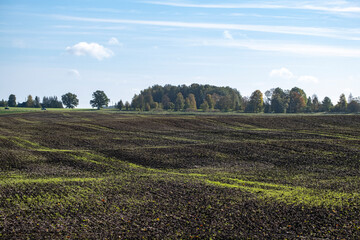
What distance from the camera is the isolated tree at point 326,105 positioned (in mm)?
Result: 133375

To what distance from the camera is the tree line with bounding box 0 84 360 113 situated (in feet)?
438

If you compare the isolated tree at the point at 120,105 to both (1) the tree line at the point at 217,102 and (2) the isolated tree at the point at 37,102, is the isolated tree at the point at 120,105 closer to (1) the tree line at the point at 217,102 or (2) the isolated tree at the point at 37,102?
(1) the tree line at the point at 217,102

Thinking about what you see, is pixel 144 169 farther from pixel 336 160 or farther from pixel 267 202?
pixel 336 160

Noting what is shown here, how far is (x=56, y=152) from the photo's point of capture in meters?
34.2

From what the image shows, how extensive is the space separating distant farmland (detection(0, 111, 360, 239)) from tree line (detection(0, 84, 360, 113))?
9379 cm

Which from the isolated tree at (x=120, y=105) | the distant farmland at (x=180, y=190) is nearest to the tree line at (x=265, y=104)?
the isolated tree at (x=120, y=105)

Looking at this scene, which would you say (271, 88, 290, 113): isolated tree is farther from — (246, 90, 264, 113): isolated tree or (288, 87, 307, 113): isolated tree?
(246, 90, 264, 113): isolated tree

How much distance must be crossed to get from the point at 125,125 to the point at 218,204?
46075mm

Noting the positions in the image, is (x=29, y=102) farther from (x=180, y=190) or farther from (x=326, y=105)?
(x=180, y=190)

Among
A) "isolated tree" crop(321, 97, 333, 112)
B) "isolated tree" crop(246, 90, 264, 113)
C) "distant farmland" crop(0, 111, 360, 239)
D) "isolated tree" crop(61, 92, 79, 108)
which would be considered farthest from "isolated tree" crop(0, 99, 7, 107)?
"distant farmland" crop(0, 111, 360, 239)

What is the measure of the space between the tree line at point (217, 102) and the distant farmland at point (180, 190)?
93.8 meters

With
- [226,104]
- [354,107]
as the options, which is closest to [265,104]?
[226,104]

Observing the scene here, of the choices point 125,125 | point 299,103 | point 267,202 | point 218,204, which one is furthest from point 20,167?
point 299,103

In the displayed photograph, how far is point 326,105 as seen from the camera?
134 metres
